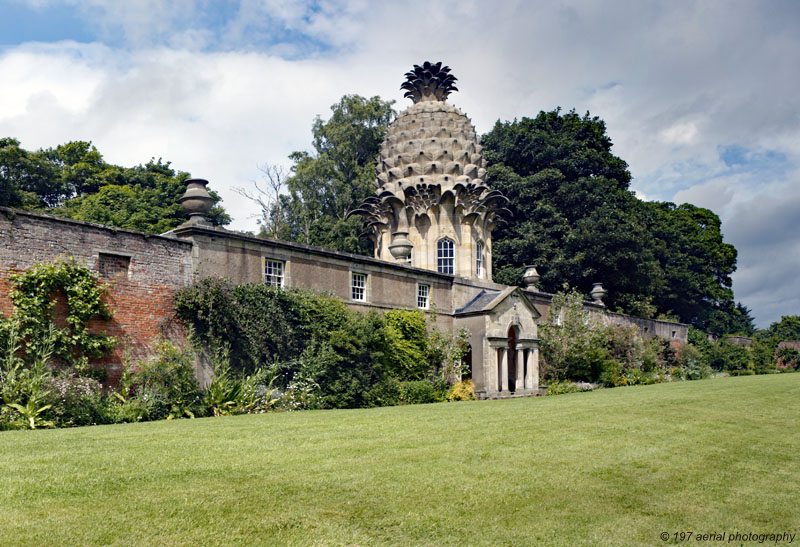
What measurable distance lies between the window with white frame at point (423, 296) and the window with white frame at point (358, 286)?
10.8 feet

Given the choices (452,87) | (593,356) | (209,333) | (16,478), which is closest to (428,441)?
(16,478)

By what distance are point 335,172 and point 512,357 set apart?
2765 cm

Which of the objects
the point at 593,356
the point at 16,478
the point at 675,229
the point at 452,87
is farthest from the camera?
the point at 675,229

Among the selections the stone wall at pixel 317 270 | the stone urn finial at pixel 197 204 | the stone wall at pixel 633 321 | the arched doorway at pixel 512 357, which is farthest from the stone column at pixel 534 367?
the stone urn finial at pixel 197 204

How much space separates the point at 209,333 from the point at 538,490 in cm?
1269

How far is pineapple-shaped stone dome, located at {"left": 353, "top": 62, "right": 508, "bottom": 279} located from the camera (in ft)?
110

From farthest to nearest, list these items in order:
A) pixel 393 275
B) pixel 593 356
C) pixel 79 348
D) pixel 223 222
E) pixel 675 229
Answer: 1. pixel 675 229
2. pixel 223 222
3. pixel 593 356
4. pixel 393 275
5. pixel 79 348

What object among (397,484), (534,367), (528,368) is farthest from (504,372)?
(397,484)

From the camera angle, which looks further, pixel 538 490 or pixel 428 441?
pixel 428 441

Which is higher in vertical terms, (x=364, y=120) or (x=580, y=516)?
(x=364, y=120)

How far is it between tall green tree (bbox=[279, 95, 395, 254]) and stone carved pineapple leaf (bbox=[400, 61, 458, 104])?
1311cm

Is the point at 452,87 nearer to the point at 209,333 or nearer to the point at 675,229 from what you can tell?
the point at 209,333

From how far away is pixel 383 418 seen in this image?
45.1ft

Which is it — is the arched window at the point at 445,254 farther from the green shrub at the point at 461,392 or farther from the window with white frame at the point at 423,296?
the green shrub at the point at 461,392
